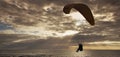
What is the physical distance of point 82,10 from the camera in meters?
19.1

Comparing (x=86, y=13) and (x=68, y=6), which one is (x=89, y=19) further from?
(x=68, y=6)

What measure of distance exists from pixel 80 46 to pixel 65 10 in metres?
2.84

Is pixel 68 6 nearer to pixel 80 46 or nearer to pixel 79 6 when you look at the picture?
pixel 79 6

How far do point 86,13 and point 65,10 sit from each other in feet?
4.93

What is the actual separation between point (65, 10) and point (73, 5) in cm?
67

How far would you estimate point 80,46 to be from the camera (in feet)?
64.4

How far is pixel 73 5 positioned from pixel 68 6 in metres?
0.36

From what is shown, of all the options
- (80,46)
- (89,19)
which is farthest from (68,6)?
(80,46)

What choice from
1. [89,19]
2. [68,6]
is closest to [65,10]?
[68,6]

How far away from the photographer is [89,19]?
19.4 m

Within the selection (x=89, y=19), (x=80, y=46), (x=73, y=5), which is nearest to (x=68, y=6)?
(x=73, y=5)

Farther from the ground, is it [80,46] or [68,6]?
[68,6]

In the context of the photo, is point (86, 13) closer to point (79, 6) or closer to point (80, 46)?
point (79, 6)

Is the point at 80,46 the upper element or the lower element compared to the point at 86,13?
lower
